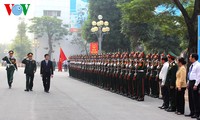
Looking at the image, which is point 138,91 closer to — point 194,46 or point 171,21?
point 194,46

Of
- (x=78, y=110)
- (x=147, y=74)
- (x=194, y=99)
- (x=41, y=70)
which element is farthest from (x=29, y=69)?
(x=194, y=99)

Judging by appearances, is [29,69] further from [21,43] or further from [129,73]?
[21,43]

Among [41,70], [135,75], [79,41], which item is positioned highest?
[79,41]

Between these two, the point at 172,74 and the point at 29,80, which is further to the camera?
the point at 29,80

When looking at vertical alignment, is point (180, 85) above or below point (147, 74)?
below

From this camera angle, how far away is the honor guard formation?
16031 mm

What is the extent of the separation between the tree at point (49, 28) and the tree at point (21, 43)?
10075mm

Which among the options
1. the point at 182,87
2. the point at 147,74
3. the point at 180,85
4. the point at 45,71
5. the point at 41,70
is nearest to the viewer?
the point at 180,85

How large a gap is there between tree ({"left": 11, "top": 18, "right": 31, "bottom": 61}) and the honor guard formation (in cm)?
7176

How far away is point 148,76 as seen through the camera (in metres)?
18.2

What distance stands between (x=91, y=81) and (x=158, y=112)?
13766mm

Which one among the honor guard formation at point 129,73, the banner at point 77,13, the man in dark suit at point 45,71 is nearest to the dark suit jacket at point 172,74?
the honor guard formation at point 129,73

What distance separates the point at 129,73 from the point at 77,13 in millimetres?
69003

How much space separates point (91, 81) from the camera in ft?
85.6
